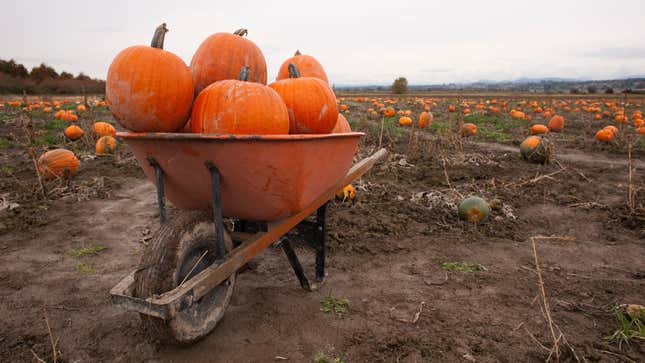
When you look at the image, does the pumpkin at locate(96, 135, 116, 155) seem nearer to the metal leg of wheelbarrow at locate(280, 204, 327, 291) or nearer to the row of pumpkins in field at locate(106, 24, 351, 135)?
the metal leg of wheelbarrow at locate(280, 204, 327, 291)

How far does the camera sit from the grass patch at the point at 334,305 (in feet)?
8.72

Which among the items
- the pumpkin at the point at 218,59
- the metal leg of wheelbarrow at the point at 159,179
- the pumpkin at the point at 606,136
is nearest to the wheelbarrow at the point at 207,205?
the metal leg of wheelbarrow at the point at 159,179

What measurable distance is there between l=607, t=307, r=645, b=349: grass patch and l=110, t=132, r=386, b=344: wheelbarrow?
195 centimetres

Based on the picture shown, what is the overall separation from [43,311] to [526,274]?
3521 mm

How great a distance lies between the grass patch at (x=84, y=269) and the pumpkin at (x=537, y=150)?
266 inches

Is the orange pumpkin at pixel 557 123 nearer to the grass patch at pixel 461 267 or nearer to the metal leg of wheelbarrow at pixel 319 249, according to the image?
the grass patch at pixel 461 267

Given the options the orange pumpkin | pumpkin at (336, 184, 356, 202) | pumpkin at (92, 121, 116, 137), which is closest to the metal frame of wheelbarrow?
pumpkin at (336, 184, 356, 202)

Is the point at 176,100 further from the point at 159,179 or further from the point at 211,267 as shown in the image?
the point at 211,267

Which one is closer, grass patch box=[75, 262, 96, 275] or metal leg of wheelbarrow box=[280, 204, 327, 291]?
metal leg of wheelbarrow box=[280, 204, 327, 291]

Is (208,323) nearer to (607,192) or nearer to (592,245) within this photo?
(592,245)

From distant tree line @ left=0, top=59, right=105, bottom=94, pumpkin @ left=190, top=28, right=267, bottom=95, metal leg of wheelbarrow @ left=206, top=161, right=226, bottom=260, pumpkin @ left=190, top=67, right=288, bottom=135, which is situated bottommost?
metal leg of wheelbarrow @ left=206, top=161, right=226, bottom=260

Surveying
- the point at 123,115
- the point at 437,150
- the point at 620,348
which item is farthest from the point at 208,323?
the point at 437,150

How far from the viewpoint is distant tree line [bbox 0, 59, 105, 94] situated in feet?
106

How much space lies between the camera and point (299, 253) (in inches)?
147
